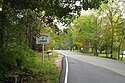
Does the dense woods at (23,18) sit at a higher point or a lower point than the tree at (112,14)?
lower

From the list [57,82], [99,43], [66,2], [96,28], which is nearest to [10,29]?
[66,2]

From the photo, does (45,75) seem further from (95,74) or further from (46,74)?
(95,74)

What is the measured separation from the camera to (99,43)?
70.1 metres

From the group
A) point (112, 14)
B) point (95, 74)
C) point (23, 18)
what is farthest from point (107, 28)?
point (23, 18)

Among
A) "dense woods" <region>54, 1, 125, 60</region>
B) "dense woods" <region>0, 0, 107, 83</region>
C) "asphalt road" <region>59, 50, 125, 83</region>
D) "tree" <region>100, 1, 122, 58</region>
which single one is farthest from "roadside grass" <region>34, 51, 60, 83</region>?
"tree" <region>100, 1, 122, 58</region>

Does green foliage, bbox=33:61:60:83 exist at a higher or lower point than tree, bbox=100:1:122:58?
lower

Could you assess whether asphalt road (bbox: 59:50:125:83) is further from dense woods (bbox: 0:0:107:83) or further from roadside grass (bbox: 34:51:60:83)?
dense woods (bbox: 0:0:107:83)

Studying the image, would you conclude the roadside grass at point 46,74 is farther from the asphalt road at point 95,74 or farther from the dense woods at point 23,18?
the dense woods at point 23,18

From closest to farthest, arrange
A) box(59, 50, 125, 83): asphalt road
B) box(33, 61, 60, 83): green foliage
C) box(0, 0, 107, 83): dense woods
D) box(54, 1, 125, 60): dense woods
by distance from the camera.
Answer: box(0, 0, 107, 83): dense woods, box(33, 61, 60, 83): green foliage, box(59, 50, 125, 83): asphalt road, box(54, 1, 125, 60): dense woods

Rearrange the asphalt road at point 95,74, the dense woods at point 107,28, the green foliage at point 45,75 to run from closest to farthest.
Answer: the green foliage at point 45,75, the asphalt road at point 95,74, the dense woods at point 107,28

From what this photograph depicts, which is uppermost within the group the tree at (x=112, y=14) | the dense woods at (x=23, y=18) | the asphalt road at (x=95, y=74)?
the tree at (x=112, y=14)

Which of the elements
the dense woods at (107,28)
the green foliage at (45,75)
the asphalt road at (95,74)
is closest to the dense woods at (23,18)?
the green foliage at (45,75)

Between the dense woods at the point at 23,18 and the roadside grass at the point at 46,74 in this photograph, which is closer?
the dense woods at the point at 23,18

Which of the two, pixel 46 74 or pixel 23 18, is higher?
pixel 23 18
